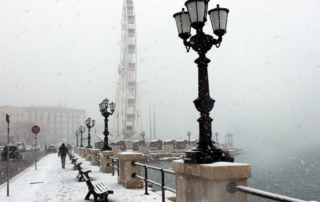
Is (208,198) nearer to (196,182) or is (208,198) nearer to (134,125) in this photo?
(196,182)

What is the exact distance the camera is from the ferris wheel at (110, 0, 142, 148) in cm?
7156

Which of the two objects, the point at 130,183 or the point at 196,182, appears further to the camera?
the point at 130,183

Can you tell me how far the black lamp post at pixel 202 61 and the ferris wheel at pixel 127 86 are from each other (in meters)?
66.0

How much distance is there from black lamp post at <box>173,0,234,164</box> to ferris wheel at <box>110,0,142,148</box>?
6597 cm

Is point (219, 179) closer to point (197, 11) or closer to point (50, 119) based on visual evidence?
point (197, 11)

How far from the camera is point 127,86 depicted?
74250 mm

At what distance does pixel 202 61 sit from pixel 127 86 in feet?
227

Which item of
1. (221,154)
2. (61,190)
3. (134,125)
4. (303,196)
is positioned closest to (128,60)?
(134,125)

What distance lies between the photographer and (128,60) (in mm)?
74312

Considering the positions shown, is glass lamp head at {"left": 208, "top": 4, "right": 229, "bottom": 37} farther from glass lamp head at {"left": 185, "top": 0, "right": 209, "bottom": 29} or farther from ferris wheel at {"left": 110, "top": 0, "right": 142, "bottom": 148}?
ferris wheel at {"left": 110, "top": 0, "right": 142, "bottom": 148}

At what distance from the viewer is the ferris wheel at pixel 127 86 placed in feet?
235

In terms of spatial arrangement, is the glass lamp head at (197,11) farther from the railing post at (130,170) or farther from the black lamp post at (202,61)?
the railing post at (130,170)

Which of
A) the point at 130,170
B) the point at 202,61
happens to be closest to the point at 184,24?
the point at 202,61

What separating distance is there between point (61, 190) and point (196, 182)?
23.3 feet
